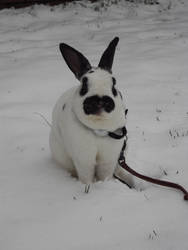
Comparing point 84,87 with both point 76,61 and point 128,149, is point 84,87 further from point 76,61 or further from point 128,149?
point 128,149

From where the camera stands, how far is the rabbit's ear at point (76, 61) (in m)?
3.19

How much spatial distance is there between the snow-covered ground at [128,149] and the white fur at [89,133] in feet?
0.51

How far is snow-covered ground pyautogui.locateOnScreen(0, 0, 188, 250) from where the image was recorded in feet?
9.17

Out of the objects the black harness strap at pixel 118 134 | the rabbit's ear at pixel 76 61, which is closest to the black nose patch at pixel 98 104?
the black harness strap at pixel 118 134

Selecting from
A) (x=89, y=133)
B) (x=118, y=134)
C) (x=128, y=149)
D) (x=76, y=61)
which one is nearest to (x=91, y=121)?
(x=89, y=133)

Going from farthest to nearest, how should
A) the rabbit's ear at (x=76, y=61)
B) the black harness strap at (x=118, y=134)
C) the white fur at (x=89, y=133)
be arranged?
the rabbit's ear at (x=76, y=61)
the black harness strap at (x=118, y=134)
the white fur at (x=89, y=133)

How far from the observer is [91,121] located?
2.90 meters

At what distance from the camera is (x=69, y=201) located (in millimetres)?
3137

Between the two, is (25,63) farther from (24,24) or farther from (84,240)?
(84,240)

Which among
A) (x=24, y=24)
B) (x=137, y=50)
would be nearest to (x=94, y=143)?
(x=137, y=50)

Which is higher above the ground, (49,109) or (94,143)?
(94,143)

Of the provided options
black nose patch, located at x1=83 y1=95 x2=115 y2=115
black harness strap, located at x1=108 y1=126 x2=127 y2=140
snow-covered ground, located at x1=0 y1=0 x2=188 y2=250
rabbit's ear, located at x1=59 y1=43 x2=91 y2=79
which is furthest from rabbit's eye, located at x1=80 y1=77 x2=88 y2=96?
snow-covered ground, located at x1=0 y1=0 x2=188 y2=250

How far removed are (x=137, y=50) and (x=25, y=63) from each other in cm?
180

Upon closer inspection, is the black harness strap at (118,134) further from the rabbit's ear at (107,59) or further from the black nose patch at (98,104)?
the rabbit's ear at (107,59)
